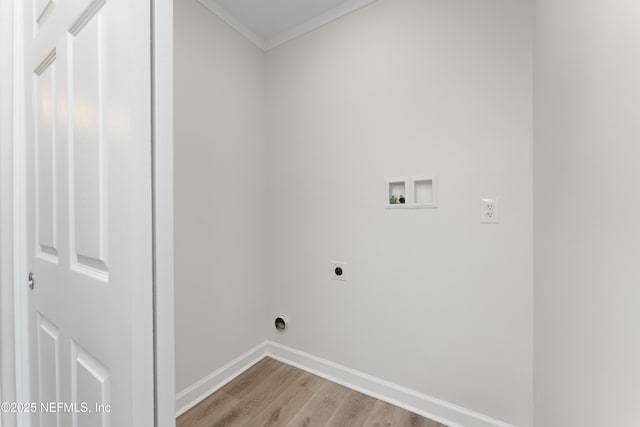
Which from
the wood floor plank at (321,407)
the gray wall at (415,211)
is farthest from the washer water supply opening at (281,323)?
the wood floor plank at (321,407)

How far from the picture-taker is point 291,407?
1503 millimetres

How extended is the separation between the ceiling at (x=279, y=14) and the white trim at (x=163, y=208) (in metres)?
1.50

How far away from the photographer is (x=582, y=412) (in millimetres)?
567

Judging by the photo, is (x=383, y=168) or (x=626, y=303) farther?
(x=383, y=168)

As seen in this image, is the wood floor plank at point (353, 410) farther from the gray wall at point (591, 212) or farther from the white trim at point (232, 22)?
the white trim at point (232, 22)

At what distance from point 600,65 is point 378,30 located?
4.71ft

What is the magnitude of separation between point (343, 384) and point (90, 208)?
5.78ft

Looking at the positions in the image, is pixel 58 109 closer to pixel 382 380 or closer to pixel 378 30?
pixel 378 30

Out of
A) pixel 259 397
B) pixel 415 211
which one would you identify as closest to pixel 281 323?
pixel 259 397

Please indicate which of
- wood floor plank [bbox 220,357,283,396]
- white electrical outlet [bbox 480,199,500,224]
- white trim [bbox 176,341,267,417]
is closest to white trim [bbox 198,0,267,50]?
white electrical outlet [bbox 480,199,500,224]

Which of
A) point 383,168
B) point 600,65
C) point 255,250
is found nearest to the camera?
point 600,65

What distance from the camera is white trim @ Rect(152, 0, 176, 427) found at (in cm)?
53

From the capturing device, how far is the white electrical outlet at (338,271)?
1.75 meters

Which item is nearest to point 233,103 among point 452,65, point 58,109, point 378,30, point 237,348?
point 378,30
